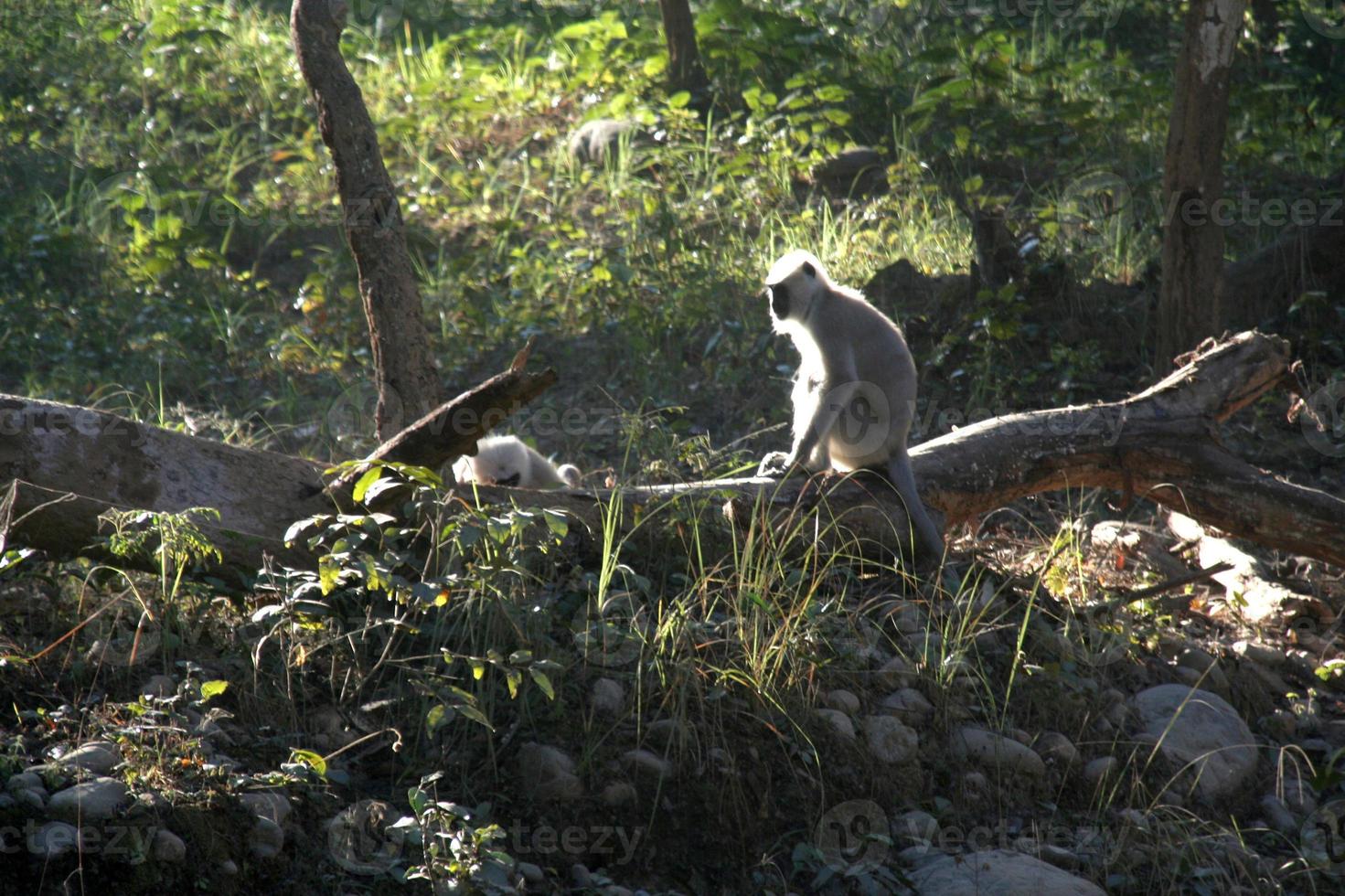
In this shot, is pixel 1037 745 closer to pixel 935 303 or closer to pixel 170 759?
pixel 170 759

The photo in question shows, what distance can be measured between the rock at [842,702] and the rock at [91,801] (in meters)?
1.91

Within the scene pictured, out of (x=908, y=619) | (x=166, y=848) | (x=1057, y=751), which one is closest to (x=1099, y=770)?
(x=1057, y=751)

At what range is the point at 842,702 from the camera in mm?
3557

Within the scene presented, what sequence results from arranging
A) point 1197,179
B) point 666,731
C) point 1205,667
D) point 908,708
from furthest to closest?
1. point 1197,179
2. point 1205,667
3. point 908,708
4. point 666,731

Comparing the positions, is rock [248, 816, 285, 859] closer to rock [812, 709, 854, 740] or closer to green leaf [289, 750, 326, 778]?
green leaf [289, 750, 326, 778]

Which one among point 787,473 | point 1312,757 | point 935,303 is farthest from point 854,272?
point 1312,757

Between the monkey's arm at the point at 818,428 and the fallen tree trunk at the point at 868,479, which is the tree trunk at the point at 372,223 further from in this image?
the monkey's arm at the point at 818,428

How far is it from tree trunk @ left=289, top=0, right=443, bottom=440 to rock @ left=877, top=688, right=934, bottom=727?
6.32 ft

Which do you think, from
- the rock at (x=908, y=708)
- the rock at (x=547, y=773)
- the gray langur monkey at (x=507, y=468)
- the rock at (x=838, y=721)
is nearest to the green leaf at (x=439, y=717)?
the rock at (x=547, y=773)

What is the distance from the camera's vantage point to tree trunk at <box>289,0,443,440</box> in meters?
4.20

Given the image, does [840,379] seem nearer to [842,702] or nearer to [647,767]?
[842,702]

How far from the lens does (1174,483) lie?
15.4ft

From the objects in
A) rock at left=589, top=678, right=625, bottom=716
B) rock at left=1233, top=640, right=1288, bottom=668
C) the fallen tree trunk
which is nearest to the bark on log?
the fallen tree trunk

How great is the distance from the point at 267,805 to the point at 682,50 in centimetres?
807
